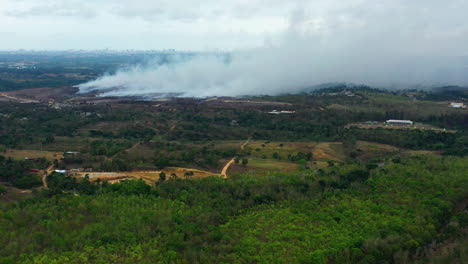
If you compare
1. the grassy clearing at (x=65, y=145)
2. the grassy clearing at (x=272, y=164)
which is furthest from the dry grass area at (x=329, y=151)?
the grassy clearing at (x=65, y=145)

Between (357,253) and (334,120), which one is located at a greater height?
(334,120)

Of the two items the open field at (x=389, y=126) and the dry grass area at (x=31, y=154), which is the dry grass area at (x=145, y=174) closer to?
the dry grass area at (x=31, y=154)

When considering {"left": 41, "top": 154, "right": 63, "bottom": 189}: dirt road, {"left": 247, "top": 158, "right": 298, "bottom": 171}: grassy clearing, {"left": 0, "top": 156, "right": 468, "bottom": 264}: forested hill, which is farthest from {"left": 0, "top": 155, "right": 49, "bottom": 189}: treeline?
{"left": 247, "top": 158, "right": 298, "bottom": 171}: grassy clearing

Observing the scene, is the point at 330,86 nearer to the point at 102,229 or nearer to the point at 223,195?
the point at 223,195

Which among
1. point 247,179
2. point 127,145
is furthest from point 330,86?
point 247,179

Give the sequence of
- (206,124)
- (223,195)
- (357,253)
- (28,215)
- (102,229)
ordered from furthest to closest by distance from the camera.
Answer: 1. (206,124)
2. (223,195)
3. (28,215)
4. (102,229)
5. (357,253)

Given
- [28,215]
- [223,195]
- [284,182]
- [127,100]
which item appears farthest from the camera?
[127,100]

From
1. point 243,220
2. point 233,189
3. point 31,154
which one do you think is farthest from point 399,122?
point 31,154
